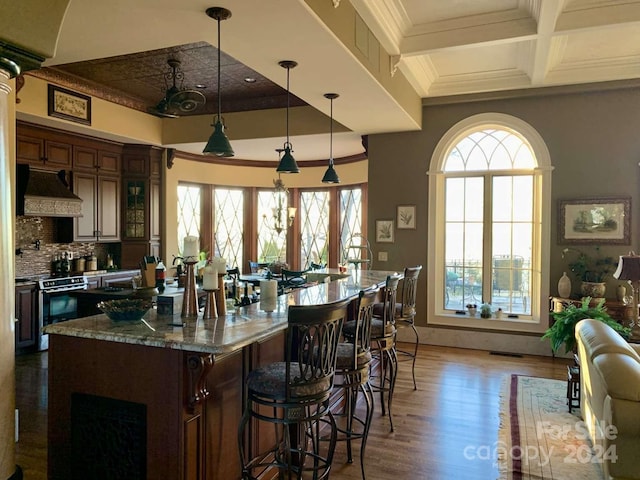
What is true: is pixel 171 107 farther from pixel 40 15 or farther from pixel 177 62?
pixel 40 15

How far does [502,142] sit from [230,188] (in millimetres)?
4880

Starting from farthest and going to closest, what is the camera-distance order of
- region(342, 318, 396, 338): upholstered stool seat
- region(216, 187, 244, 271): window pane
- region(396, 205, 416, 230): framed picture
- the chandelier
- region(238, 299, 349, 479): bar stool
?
region(216, 187, 244, 271): window pane, the chandelier, region(396, 205, 416, 230): framed picture, region(342, 318, 396, 338): upholstered stool seat, region(238, 299, 349, 479): bar stool

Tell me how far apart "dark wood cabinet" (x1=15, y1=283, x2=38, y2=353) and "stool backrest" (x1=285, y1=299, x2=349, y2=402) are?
440 cm

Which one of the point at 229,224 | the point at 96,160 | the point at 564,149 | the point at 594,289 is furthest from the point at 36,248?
the point at 594,289

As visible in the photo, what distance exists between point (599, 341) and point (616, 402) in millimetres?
548

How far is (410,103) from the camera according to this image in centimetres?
532

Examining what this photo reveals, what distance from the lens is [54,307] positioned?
18.4ft

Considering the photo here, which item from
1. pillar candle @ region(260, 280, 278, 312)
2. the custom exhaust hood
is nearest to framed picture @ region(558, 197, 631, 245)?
pillar candle @ region(260, 280, 278, 312)

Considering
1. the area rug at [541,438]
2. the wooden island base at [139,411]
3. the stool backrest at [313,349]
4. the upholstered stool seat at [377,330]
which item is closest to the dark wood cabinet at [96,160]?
the wooden island base at [139,411]

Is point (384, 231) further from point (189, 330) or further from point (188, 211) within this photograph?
point (189, 330)

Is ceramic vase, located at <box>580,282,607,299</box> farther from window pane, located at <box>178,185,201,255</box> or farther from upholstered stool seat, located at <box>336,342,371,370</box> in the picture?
window pane, located at <box>178,185,201,255</box>

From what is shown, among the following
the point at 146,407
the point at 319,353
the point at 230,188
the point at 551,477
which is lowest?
the point at 551,477

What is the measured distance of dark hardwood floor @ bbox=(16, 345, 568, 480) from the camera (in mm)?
2865

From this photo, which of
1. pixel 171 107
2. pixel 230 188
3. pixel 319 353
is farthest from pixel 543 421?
pixel 230 188
